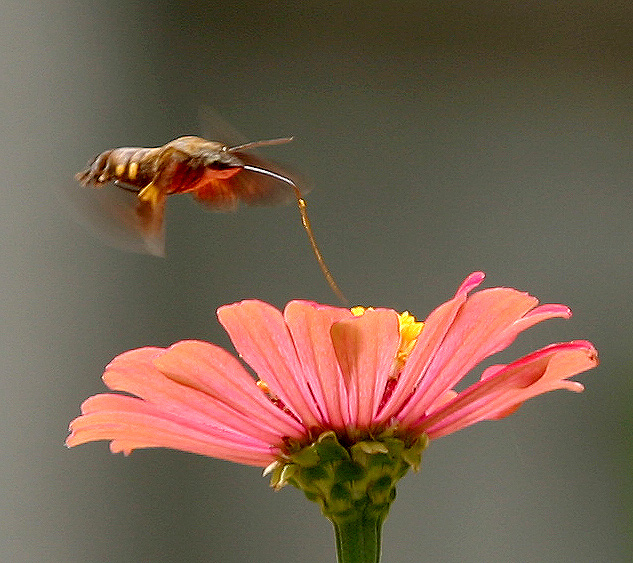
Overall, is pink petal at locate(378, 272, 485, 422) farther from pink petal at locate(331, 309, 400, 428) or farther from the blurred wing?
the blurred wing

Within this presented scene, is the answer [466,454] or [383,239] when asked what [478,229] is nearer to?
[383,239]

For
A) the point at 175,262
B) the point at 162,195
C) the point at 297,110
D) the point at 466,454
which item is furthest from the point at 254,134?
the point at 162,195

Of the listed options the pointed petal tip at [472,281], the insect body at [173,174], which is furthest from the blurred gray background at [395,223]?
the pointed petal tip at [472,281]

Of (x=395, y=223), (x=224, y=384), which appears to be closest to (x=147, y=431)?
(x=224, y=384)

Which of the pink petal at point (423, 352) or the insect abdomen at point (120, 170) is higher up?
the insect abdomen at point (120, 170)

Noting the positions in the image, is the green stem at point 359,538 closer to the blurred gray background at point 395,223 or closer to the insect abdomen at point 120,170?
the insect abdomen at point 120,170

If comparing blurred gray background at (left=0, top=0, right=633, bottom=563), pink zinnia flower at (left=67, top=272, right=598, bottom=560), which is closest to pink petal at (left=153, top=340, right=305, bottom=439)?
pink zinnia flower at (left=67, top=272, right=598, bottom=560)

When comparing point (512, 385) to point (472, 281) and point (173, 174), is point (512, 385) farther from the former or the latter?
point (173, 174)
